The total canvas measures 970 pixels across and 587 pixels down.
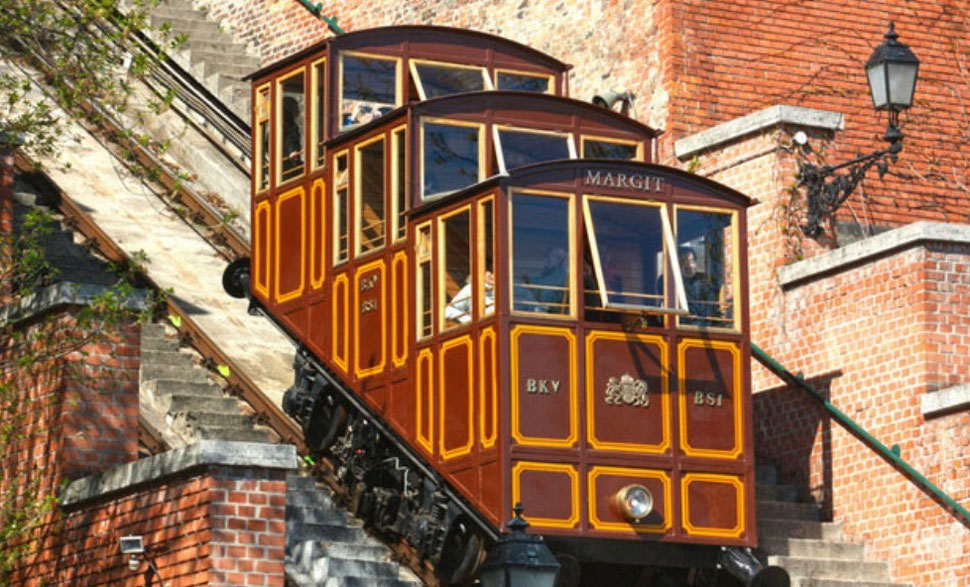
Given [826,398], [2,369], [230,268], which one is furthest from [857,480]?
[2,369]

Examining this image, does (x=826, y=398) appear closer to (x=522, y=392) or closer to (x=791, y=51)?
(x=522, y=392)

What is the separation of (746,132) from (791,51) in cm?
350

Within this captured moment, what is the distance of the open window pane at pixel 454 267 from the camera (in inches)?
699

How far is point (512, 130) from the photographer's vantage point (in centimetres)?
1892

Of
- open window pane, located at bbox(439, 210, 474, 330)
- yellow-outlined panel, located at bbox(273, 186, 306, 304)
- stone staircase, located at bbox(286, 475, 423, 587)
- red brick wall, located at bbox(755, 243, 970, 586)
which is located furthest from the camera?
yellow-outlined panel, located at bbox(273, 186, 306, 304)

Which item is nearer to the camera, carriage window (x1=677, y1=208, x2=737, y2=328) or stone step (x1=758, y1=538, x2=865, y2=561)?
carriage window (x1=677, y1=208, x2=737, y2=328)

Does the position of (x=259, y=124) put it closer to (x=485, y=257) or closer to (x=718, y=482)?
(x=485, y=257)

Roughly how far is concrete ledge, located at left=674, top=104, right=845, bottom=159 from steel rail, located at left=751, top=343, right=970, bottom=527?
2000 mm

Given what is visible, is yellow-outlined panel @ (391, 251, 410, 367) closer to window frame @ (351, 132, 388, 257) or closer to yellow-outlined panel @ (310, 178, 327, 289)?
window frame @ (351, 132, 388, 257)

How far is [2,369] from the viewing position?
52.5 ft

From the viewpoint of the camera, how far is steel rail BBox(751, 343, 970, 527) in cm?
1847

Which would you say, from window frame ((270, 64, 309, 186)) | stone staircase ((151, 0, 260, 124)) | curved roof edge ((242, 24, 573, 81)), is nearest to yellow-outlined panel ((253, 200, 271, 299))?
window frame ((270, 64, 309, 186))

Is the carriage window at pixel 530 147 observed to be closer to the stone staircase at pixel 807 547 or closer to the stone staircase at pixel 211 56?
the stone staircase at pixel 807 547

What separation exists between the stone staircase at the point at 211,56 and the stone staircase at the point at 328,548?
11.2 metres
